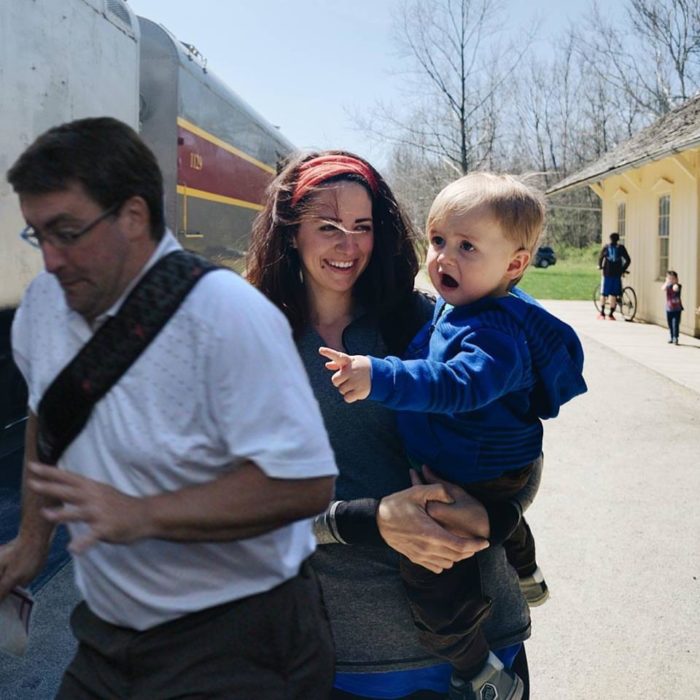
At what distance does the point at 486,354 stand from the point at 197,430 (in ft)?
2.51

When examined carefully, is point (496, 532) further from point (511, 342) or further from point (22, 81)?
point (22, 81)

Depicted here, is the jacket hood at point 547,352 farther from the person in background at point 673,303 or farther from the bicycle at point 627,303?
the bicycle at point 627,303

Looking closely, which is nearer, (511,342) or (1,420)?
(511,342)

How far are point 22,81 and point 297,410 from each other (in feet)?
17.0

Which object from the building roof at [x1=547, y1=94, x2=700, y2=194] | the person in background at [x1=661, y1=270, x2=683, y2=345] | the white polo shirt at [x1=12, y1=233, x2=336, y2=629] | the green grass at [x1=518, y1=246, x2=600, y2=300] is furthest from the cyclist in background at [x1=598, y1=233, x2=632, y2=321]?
the white polo shirt at [x1=12, y1=233, x2=336, y2=629]

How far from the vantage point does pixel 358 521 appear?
2.11m

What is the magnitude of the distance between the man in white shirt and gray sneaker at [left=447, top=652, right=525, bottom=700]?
0.71 m

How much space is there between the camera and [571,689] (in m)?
3.91

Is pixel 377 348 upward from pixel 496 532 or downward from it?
upward

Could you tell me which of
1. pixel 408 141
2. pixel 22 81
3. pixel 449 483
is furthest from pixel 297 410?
pixel 408 141

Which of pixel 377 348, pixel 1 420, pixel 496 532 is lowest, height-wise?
pixel 1 420

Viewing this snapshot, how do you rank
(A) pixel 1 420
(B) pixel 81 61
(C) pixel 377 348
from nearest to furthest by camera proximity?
1. (C) pixel 377 348
2. (A) pixel 1 420
3. (B) pixel 81 61

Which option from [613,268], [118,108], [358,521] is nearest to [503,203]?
[358,521]

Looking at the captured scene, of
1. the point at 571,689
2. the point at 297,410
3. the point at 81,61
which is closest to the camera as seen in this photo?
the point at 297,410
